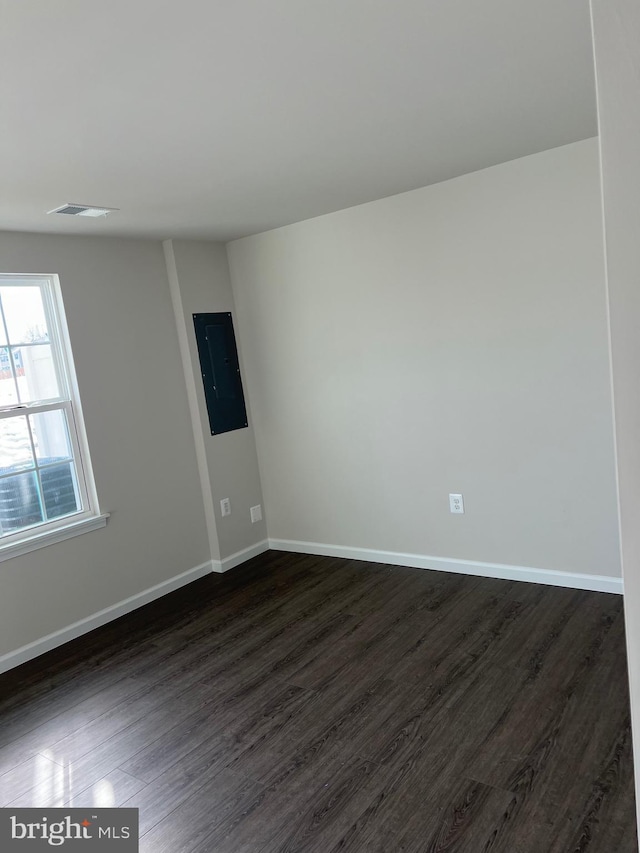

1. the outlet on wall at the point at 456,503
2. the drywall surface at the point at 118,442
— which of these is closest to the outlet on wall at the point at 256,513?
the drywall surface at the point at 118,442

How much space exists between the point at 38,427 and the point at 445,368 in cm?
235

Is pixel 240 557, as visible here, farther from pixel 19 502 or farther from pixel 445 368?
pixel 445 368

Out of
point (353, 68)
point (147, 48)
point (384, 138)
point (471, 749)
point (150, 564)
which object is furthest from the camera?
point (150, 564)

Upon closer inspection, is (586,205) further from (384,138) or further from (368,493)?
(368,493)

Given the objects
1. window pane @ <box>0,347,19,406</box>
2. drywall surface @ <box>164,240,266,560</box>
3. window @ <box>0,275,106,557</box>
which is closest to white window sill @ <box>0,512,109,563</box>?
window @ <box>0,275,106,557</box>

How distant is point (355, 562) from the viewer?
423 centimetres

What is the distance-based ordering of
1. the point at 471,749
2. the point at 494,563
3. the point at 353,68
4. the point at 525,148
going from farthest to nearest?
the point at 494,563 → the point at 525,148 → the point at 471,749 → the point at 353,68

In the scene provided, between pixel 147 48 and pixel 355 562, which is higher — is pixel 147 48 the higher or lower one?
the higher one

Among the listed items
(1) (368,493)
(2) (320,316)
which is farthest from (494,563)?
(2) (320,316)

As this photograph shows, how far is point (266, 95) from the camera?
1.99 m

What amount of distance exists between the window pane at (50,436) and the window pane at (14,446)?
0.05m

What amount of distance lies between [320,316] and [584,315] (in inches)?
64.9

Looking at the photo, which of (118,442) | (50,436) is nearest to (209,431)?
(118,442)

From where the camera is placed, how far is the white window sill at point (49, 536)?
3277 mm
